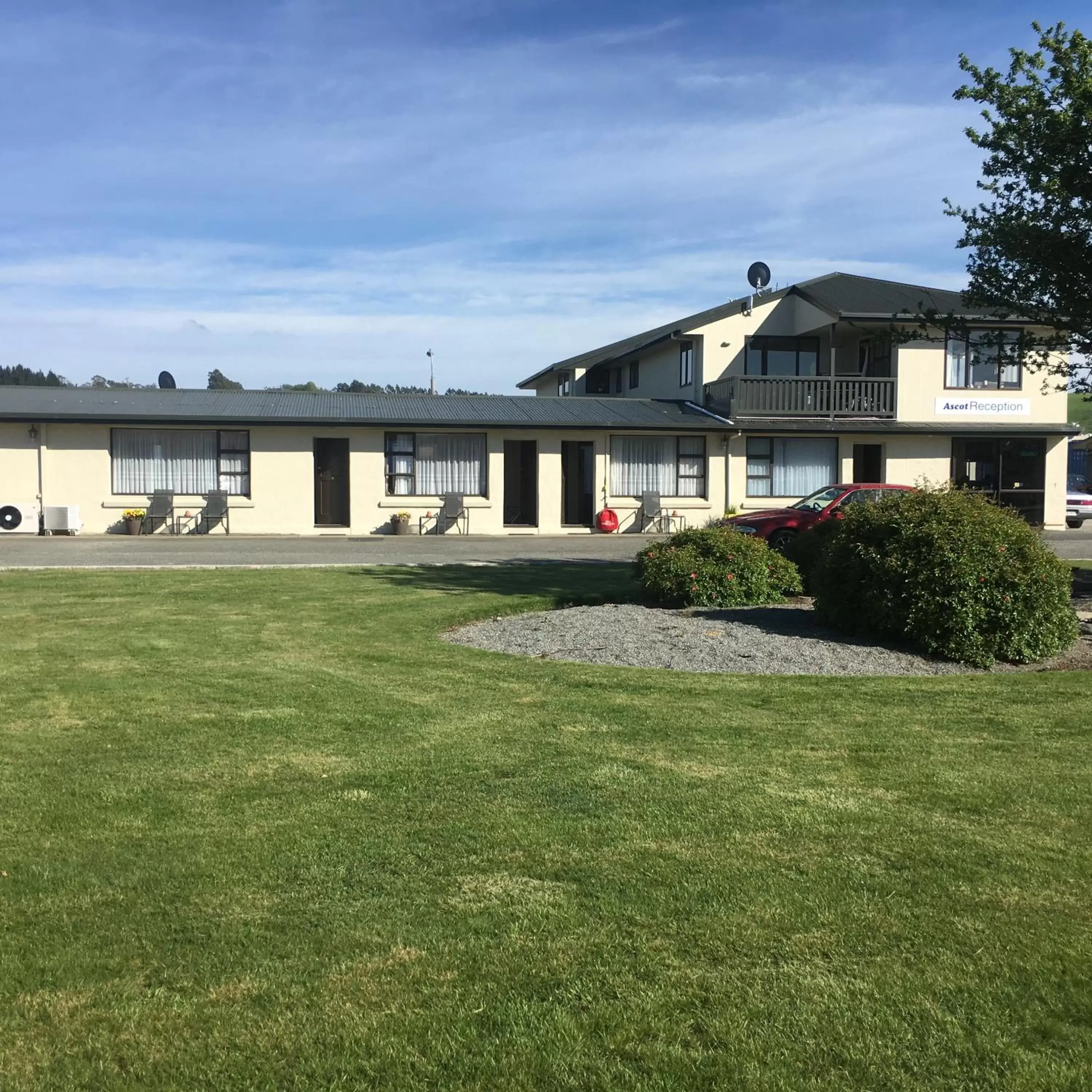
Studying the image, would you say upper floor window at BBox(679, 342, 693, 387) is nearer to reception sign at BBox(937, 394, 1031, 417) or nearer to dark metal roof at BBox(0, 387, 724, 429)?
dark metal roof at BBox(0, 387, 724, 429)

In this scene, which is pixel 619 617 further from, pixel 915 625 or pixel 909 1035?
pixel 909 1035

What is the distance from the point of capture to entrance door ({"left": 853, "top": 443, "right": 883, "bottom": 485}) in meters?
32.3

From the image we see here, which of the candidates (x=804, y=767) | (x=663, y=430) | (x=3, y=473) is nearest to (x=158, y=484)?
(x=3, y=473)

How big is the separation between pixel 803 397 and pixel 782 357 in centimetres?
311

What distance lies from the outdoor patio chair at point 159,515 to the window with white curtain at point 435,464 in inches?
216

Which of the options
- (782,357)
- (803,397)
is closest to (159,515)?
(803,397)

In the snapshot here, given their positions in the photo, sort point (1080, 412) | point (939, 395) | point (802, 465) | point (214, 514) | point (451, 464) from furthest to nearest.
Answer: point (1080, 412) → point (939, 395) → point (802, 465) → point (451, 464) → point (214, 514)

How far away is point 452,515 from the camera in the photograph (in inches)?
1146

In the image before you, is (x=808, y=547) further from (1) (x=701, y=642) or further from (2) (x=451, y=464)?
(2) (x=451, y=464)

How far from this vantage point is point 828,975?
3.68 metres

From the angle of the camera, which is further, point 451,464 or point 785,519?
point 451,464

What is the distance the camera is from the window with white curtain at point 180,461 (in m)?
28.1

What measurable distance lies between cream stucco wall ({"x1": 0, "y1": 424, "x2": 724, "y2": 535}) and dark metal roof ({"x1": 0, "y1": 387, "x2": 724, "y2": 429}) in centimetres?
47

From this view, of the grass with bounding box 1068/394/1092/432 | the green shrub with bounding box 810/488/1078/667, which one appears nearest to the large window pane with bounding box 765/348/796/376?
the green shrub with bounding box 810/488/1078/667
